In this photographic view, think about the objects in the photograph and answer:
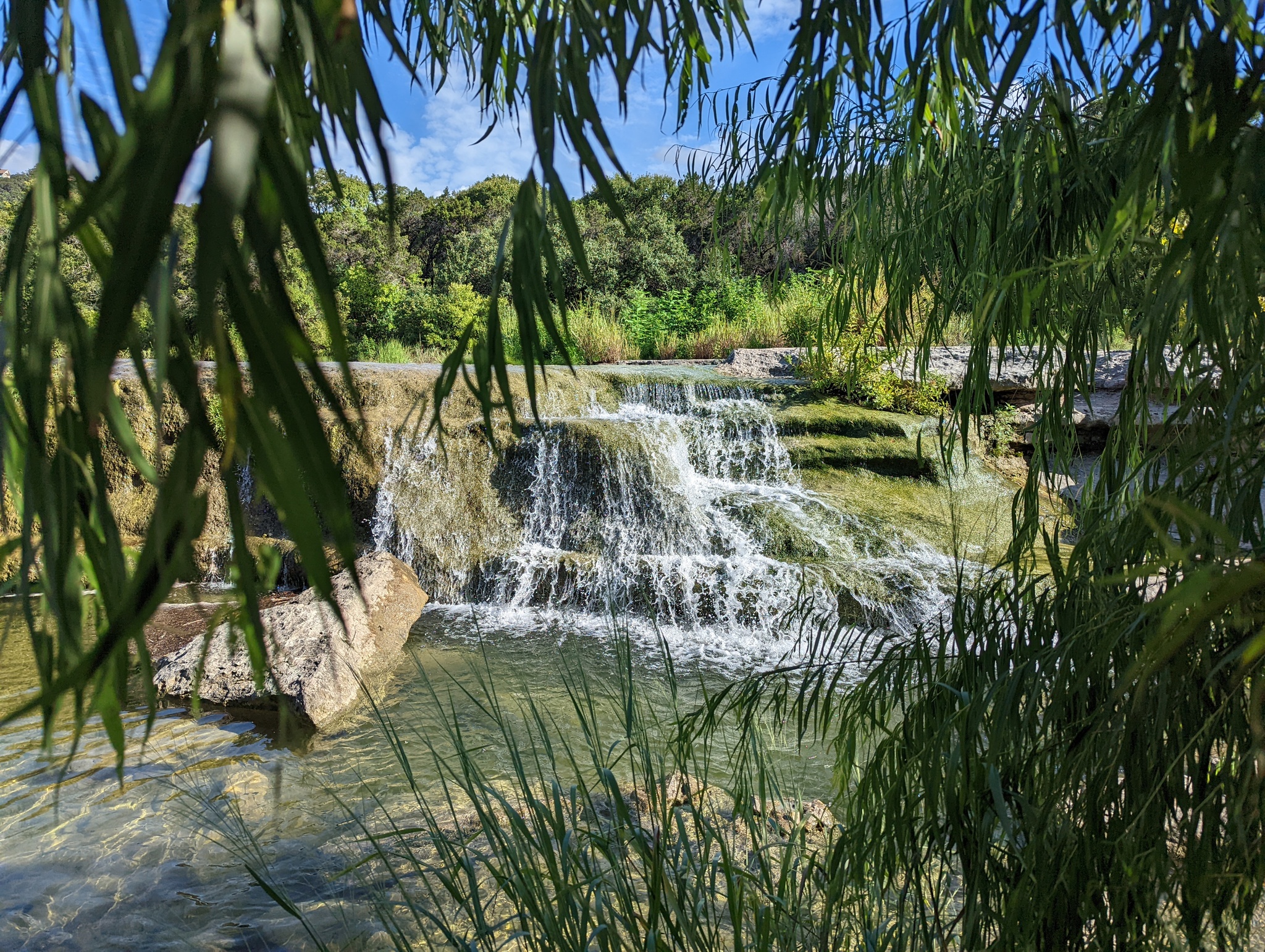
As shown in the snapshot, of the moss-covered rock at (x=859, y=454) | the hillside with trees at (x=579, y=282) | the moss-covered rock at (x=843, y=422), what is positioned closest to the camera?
the moss-covered rock at (x=859, y=454)

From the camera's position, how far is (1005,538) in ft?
23.5

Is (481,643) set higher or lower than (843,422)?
higher

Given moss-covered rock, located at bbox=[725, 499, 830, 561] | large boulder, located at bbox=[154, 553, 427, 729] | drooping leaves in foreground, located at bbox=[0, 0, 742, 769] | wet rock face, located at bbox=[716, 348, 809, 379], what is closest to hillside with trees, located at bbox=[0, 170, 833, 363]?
wet rock face, located at bbox=[716, 348, 809, 379]

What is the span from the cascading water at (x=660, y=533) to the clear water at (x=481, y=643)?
0.02 meters

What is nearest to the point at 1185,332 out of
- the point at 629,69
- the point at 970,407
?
the point at 970,407

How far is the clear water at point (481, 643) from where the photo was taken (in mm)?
2773

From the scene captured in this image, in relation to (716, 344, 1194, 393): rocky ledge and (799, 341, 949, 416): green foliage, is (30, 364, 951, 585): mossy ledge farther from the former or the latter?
(716, 344, 1194, 393): rocky ledge

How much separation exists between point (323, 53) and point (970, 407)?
4.51 ft

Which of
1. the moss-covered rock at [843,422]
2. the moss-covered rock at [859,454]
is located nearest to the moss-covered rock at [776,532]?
the moss-covered rock at [859,454]

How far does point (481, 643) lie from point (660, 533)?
19.3ft

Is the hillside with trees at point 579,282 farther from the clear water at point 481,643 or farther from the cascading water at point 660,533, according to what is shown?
the clear water at point 481,643

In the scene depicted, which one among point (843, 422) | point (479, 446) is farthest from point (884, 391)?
point (479, 446)

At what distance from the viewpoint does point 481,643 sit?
1.58 meters

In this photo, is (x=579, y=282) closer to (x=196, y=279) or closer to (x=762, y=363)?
(x=762, y=363)
